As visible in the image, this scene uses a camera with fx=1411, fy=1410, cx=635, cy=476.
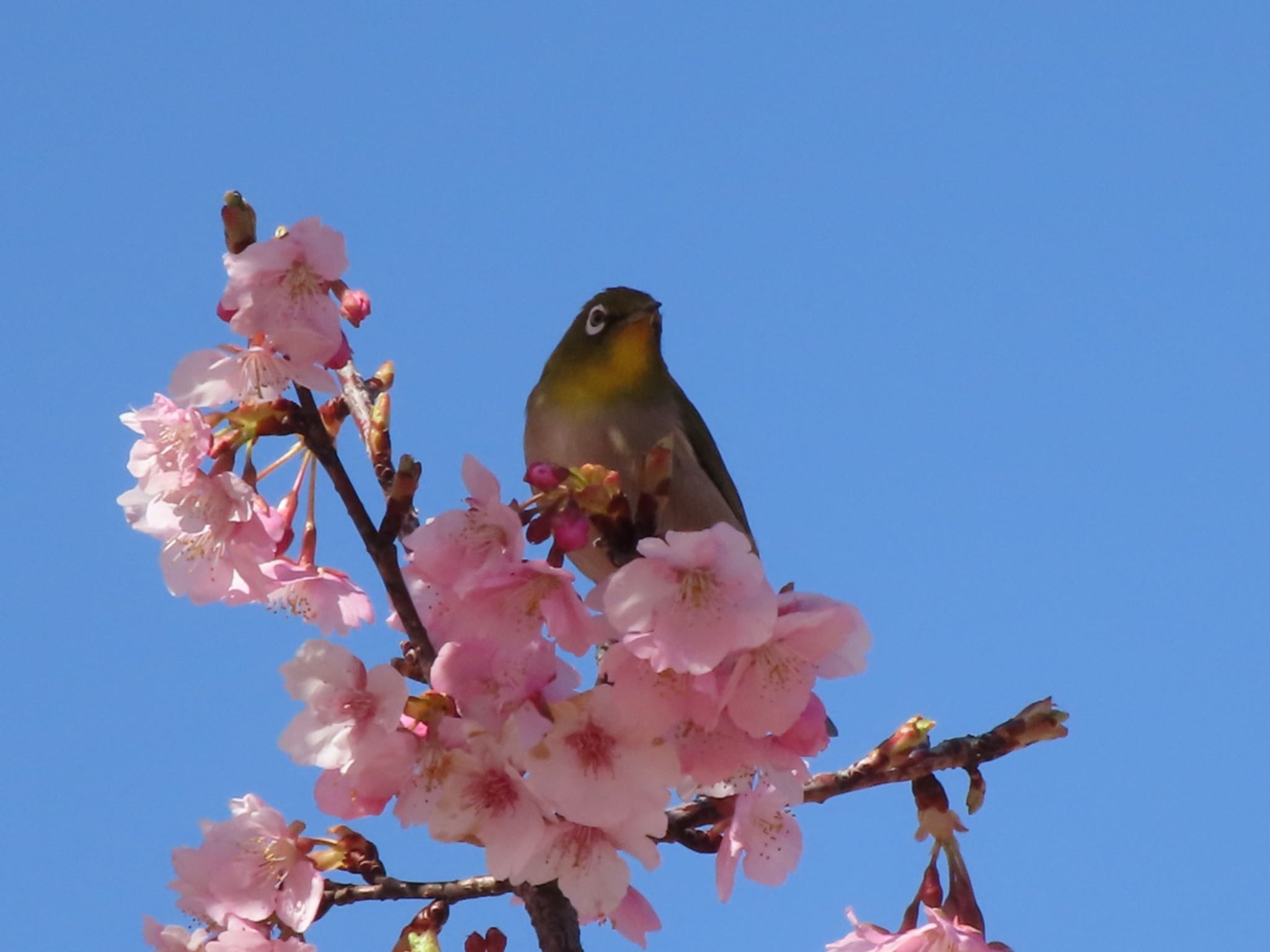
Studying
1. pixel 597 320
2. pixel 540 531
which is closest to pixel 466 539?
pixel 540 531

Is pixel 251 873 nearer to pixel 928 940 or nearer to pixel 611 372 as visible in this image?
pixel 928 940

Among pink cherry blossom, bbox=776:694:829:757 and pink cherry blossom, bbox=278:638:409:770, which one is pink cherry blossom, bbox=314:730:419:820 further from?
pink cherry blossom, bbox=776:694:829:757

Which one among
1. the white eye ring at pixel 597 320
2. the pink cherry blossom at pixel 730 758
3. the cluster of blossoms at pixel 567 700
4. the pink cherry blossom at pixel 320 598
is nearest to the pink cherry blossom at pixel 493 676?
the cluster of blossoms at pixel 567 700

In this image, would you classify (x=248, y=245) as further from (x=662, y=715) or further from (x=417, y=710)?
(x=662, y=715)

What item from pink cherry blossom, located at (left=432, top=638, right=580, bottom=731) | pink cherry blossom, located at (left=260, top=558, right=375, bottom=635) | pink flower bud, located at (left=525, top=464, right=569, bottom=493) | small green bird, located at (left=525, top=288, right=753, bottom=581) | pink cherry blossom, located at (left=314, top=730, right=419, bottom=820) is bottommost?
pink cherry blossom, located at (left=314, top=730, right=419, bottom=820)

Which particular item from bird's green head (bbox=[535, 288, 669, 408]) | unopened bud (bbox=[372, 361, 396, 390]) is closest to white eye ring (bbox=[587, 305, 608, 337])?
bird's green head (bbox=[535, 288, 669, 408])

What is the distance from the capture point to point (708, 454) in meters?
6.44

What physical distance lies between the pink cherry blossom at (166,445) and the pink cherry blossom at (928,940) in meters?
1.68

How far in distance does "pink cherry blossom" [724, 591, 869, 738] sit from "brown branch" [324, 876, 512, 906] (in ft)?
2.47

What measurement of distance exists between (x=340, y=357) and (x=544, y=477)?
50 centimetres

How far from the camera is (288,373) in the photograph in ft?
9.26

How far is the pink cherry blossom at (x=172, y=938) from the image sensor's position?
286cm

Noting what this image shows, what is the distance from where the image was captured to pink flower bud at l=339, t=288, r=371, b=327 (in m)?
3.15

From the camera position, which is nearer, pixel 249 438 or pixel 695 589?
pixel 695 589
